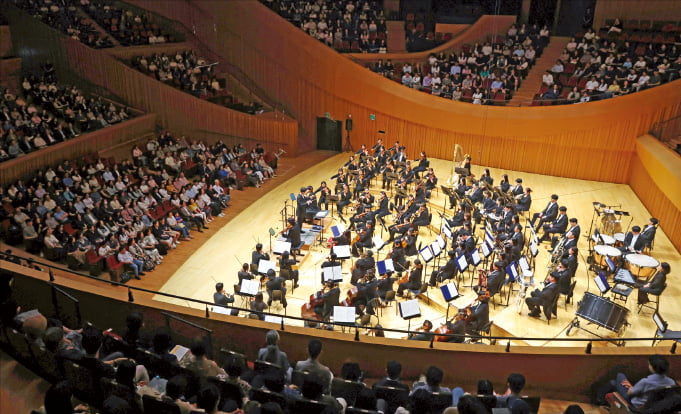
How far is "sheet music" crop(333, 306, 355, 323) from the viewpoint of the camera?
6461mm

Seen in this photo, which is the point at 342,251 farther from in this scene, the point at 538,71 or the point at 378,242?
Result: the point at 538,71

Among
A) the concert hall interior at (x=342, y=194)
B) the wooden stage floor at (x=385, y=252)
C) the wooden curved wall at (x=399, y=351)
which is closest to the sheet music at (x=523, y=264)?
the concert hall interior at (x=342, y=194)

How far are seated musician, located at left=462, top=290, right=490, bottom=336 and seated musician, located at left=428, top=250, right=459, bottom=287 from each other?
1517 mm

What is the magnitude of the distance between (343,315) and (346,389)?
1.77 m

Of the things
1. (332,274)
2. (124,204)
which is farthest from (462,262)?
(124,204)

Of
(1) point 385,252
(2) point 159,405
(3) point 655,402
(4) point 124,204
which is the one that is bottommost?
(1) point 385,252

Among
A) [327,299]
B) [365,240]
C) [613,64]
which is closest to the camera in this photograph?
[327,299]

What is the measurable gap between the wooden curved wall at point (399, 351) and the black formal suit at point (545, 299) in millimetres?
1915

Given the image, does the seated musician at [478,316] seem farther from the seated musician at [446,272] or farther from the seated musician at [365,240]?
the seated musician at [365,240]

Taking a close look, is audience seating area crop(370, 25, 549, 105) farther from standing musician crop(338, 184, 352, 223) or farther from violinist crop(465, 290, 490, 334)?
violinist crop(465, 290, 490, 334)

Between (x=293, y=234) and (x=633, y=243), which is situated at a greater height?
(x=633, y=243)

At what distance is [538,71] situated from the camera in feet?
53.0

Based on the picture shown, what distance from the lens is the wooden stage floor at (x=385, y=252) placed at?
7.82 meters

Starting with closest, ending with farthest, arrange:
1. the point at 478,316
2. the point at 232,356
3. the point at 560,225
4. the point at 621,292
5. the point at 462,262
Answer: the point at 232,356, the point at 478,316, the point at 621,292, the point at 462,262, the point at 560,225
